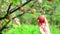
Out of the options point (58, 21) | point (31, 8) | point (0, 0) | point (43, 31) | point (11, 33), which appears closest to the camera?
point (43, 31)

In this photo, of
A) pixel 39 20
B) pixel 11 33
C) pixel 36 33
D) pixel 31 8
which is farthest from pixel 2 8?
pixel 36 33

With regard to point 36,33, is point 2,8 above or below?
above

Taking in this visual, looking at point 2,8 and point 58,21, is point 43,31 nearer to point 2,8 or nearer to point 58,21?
point 2,8

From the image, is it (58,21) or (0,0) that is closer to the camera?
(0,0)

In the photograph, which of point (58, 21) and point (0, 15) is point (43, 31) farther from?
point (58, 21)

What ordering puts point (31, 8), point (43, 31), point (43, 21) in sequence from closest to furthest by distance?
1. point (43, 31)
2. point (43, 21)
3. point (31, 8)

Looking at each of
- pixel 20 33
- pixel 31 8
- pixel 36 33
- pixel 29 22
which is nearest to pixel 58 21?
pixel 29 22

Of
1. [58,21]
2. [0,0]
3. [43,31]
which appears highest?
[0,0]

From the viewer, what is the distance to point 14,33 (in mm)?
4824

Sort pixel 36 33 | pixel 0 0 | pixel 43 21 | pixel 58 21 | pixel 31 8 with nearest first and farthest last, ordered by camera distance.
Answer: pixel 43 21 → pixel 0 0 → pixel 31 8 → pixel 36 33 → pixel 58 21

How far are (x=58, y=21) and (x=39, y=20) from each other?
6.42m

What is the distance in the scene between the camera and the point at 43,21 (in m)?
1.66

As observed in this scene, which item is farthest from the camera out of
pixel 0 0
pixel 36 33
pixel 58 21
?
pixel 58 21

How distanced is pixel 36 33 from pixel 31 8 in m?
2.66
